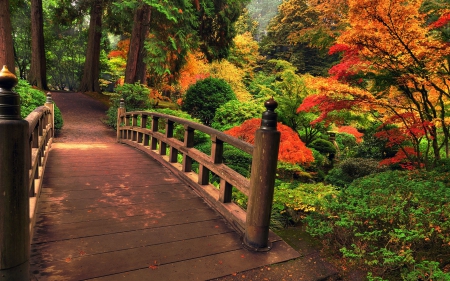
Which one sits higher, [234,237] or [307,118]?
[307,118]

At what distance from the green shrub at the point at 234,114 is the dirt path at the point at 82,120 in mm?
4260

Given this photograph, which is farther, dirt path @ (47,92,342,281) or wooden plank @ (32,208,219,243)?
wooden plank @ (32,208,219,243)

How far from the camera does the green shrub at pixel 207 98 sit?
13906 millimetres

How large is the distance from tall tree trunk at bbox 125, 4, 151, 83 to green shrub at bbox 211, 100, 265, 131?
421 cm

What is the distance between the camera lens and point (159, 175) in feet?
14.6

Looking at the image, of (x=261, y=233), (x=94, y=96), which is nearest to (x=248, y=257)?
(x=261, y=233)

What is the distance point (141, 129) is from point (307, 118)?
680 centimetres

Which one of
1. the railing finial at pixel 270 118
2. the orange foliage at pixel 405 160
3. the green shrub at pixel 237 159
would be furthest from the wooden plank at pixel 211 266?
the orange foliage at pixel 405 160

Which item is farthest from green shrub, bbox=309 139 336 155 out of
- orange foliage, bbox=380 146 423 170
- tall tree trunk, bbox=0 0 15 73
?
tall tree trunk, bbox=0 0 15 73

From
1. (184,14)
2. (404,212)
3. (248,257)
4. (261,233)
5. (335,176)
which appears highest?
(184,14)

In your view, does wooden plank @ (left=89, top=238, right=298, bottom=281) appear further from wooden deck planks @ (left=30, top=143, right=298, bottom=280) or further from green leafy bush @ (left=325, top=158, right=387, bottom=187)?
green leafy bush @ (left=325, top=158, right=387, bottom=187)

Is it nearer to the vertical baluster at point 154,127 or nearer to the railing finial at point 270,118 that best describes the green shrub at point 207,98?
the vertical baluster at point 154,127

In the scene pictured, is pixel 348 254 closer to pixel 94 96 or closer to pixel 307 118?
pixel 307 118

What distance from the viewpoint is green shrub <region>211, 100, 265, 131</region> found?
1191 centimetres
